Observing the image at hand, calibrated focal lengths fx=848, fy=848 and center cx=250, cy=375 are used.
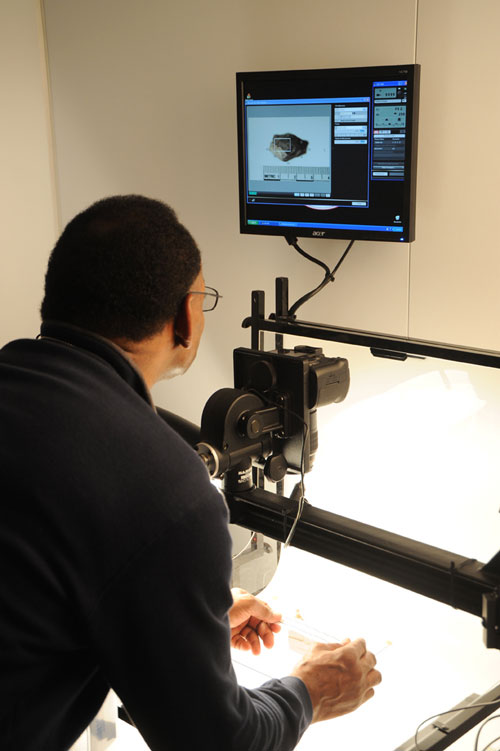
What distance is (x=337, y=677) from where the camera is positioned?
140 cm

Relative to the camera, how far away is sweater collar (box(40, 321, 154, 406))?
3.76 ft

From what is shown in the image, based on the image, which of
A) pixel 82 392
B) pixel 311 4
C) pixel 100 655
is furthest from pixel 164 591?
pixel 311 4

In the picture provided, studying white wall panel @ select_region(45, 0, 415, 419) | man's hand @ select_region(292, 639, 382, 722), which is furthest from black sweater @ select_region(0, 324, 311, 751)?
white wall panel @ select_region(45, 0, 415, 419)

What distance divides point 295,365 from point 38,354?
2.12 feet

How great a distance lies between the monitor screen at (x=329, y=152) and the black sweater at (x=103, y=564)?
59.0 inches

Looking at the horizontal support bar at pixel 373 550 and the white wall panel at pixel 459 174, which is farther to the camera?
the white wall panel at pixel 459 174

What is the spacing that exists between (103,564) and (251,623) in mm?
743

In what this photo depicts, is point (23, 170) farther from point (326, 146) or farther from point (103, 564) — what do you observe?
point (103, 564)

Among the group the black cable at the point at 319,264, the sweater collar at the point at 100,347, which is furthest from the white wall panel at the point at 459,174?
the sweater collar at the point at 100,347

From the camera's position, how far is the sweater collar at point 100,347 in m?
1.14

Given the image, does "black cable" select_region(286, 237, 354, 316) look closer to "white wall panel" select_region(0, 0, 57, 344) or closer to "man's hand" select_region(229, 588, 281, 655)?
"man's hand" select_region(229, 588, 281, 655)

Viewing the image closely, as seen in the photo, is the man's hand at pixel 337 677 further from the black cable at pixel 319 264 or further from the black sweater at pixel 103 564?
the black cable at pixel 319 264

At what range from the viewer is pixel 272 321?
6.75 feet

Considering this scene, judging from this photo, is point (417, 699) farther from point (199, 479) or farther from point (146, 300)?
point (146, 300)
